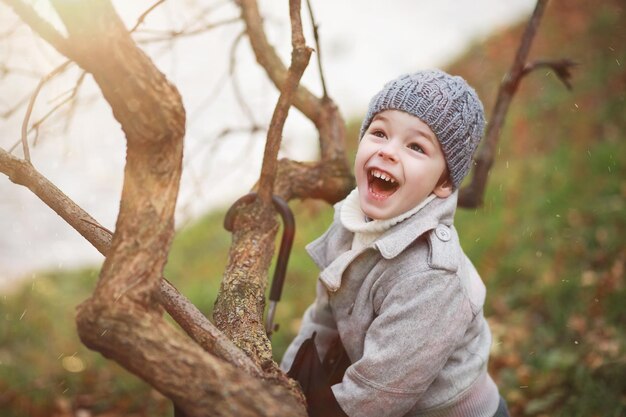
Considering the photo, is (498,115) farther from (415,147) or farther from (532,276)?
(532,276)

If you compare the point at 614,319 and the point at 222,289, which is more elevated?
the point at 222,289

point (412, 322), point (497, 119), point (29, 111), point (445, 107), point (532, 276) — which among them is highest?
point (29, 111)

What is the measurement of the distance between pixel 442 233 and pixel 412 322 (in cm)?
33

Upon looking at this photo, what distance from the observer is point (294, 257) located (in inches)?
213

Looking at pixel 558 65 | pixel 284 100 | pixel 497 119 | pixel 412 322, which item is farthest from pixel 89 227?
pixel 558 65

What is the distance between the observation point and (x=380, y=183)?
1.99 metres

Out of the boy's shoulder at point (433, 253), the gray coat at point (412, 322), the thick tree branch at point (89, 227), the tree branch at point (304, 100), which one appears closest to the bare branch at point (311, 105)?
the tree branch at point (304, 100)

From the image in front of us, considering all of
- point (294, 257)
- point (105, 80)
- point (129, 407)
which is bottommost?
point (294, 257)

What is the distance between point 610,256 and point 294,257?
251 centimetres

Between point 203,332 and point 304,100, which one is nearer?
point 203,332

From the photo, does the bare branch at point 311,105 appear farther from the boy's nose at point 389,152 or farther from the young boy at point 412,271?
the boy's nose at point 389,152

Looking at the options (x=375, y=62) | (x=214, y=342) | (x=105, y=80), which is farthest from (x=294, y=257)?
(x=375, y=62)

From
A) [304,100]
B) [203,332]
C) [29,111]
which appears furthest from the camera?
[304,100]

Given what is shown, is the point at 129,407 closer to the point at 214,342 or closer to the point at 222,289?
the point at 222,289
